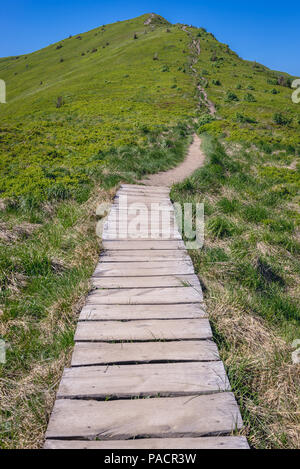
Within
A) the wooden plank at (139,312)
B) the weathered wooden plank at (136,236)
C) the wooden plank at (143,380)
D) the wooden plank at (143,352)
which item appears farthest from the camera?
the weathered wooden plank at (136,236)

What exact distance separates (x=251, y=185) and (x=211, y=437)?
868 cm

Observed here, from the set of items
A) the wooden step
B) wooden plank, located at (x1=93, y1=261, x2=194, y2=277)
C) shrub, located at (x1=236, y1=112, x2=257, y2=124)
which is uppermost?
shrub, located at (x1=236, y1=112, x2=257, y2=124)

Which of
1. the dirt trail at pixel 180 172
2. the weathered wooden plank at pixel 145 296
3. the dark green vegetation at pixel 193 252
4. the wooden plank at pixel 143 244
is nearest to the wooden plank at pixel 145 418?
the dark green vegetation at pixel 193 252

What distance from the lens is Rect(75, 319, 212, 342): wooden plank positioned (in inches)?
118

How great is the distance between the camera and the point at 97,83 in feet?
130

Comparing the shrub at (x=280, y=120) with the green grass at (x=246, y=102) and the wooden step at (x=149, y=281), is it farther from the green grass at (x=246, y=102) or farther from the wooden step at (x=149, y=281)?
the wooden step at (x=149, y=281)

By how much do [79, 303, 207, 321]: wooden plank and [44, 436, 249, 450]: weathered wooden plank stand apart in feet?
4.29

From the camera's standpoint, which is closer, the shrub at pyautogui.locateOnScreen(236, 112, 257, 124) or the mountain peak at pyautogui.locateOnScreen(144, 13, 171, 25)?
the shrub at pyautogui.locateOnScreen(236, 112, 257, 124)

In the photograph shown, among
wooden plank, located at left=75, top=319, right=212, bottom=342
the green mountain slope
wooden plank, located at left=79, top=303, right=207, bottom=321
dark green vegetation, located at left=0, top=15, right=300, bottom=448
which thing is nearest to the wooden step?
dark green vegetation, located at left=0, top=15, right=300, bottom=448

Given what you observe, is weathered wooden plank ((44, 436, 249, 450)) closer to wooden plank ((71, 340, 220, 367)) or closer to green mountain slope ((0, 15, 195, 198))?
wooden plank ((71, 340, 220, 367))

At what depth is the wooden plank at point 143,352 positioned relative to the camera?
2.74 meters

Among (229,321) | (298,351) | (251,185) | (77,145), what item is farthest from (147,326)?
(77,145)

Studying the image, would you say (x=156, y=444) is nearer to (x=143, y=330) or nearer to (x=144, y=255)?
(x=143, y=330)
